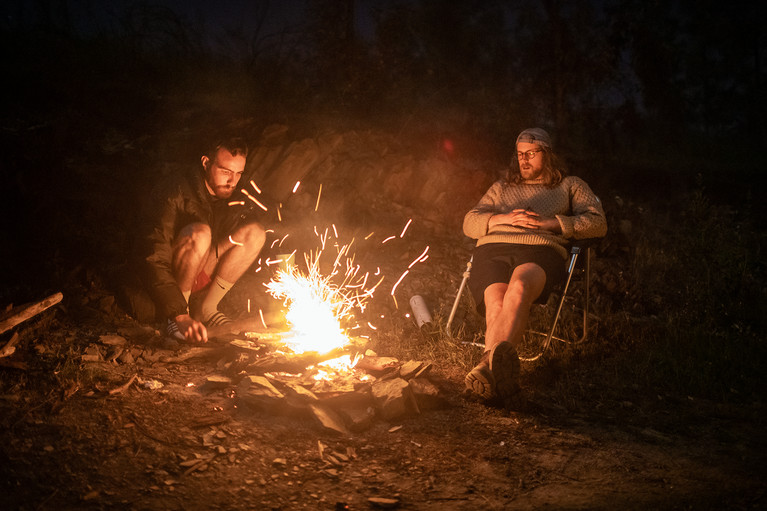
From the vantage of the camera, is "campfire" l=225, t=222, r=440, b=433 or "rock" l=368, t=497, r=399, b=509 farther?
"campfire" l=225, t=222, r=440, b=433

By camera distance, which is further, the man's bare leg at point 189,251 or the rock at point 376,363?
the man's bare leg at point 189,251

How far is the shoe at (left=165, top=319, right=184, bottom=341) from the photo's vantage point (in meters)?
4.76

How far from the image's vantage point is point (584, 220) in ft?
14.9

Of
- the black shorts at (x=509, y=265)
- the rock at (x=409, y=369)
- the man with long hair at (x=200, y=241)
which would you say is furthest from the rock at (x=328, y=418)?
the black shorts at (x=509, y=265)

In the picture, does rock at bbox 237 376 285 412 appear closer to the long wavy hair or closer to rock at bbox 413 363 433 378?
rock at bbox 413 363 433 378

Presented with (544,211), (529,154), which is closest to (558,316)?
(544,211)

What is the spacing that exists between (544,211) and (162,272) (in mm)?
3082

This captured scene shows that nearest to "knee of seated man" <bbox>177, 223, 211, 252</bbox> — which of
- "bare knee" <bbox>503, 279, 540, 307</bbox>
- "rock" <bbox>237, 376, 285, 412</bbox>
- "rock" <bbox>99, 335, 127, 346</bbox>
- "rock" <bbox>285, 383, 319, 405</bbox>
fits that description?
"rock" <bbox>99, 335, 127, 346</bbox>

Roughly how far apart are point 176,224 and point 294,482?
9.20 ft

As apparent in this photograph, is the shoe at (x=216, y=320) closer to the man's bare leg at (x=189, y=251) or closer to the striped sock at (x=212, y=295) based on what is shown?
the striped sock at (x=212, y=295)

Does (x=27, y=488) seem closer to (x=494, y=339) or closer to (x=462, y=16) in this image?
(x=494, y=339)

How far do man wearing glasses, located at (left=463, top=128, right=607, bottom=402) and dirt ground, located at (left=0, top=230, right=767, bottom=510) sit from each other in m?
0.60

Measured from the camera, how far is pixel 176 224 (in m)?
4.95

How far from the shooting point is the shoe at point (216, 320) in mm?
5215
